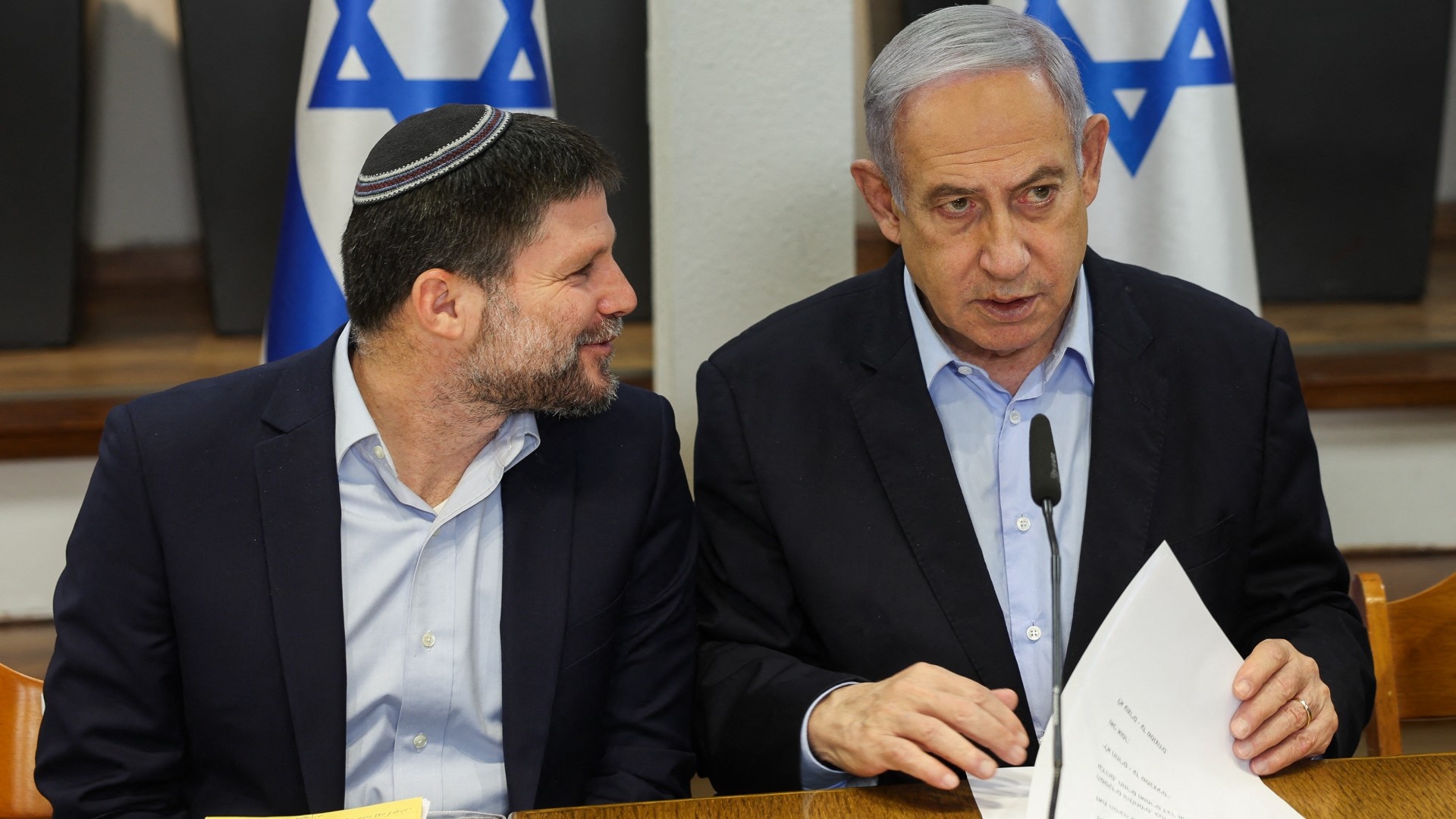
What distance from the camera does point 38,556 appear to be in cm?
296

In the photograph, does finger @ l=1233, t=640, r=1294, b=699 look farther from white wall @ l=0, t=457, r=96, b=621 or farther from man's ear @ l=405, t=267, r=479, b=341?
white wall @ l=0, t=457, r=96, b=621

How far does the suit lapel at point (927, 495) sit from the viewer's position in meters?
1.68

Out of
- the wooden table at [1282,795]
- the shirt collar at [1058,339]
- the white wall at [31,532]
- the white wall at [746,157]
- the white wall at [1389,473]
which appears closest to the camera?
the wooden table at [1282,795]

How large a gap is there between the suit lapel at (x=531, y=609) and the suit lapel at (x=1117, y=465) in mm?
651

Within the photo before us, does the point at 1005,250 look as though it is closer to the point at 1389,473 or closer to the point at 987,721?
the point at 987,721

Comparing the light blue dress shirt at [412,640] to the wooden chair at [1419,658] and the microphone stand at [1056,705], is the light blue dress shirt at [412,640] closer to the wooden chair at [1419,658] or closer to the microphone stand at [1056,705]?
the microphone stand at [1056,705]

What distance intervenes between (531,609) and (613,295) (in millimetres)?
407

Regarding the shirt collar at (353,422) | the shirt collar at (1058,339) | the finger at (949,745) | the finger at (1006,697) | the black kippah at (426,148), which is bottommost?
the finger at (949,745)

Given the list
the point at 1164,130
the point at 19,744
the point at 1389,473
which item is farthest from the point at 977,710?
the point at 1389,473

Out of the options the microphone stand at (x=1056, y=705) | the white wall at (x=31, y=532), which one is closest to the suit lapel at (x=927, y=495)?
the microphone stand at (x=1056, y=705)

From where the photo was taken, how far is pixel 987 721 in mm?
1318

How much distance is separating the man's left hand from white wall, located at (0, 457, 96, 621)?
2.54 m

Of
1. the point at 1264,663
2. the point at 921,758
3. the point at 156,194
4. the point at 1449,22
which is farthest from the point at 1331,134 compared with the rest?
the point at 156,194

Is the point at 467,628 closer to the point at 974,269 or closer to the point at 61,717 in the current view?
the point at 61,717
